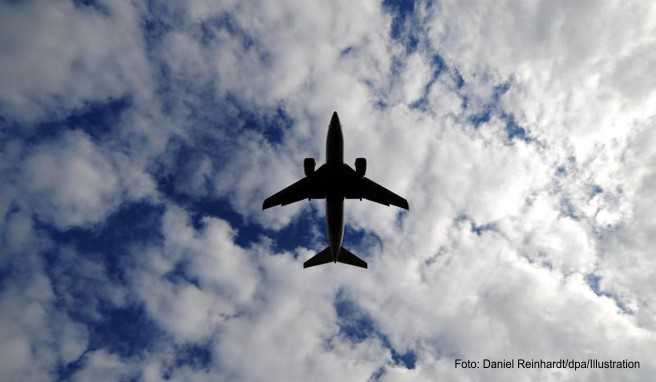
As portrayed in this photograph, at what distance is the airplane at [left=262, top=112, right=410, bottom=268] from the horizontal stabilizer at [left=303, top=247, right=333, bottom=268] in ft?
14.9

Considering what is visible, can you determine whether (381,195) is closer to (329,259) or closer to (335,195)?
(335,195)

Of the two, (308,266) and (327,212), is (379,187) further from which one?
(308,266)

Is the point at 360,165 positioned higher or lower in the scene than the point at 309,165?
higher

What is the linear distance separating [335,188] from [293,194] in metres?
5.66

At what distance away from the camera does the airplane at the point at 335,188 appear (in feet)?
131

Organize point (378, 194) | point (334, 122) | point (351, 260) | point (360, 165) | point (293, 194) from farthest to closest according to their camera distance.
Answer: point (351, 260) < point (378, 194) < point (293, 194) < point (360, 165) < point (334, 122)

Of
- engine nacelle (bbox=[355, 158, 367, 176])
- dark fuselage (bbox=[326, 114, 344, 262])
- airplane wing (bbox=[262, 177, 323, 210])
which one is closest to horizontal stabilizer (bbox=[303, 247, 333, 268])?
dark fuselage (bbox=[326, 114, 344, 262])

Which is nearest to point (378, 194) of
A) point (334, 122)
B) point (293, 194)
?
point (293, 194)

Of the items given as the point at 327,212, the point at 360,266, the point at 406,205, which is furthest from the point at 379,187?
the point at 360,266

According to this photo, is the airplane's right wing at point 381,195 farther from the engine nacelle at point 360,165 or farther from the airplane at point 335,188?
the engine nacelle at point 360,165

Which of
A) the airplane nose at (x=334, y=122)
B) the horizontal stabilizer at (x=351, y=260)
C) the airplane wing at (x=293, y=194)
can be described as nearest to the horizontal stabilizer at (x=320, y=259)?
the horizontal stabilizer at (x=351, y=260)

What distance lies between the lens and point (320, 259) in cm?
5088

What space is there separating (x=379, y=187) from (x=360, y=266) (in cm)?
1352

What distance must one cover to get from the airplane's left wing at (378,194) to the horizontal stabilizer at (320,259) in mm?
11268
